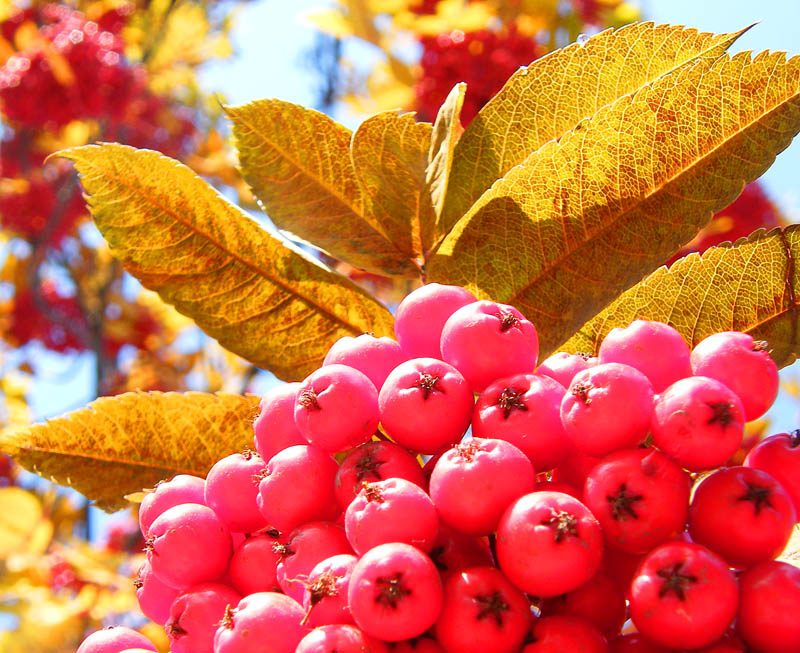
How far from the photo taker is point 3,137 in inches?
280

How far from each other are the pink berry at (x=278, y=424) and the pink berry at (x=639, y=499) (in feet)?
1.50

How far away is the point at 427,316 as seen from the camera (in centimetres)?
127

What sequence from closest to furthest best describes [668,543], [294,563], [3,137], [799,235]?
[668,543] → [294,563] → [799,235] → [3,137]

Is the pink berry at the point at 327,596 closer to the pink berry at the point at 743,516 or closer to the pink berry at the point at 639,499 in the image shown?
the pink berry at the point at 639,499

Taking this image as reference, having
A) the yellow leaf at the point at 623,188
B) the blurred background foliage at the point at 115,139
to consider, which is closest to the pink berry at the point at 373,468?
the yellow leaf at the point at 623,188

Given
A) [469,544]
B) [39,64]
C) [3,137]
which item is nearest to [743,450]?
[469,544]

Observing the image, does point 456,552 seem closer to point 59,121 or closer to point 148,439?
point 148,439

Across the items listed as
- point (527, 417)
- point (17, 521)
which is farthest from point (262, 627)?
point (17, 521)

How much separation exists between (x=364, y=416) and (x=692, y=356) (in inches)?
17.8

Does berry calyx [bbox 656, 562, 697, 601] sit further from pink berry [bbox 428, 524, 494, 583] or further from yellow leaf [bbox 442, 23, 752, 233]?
yellow leaf [bbox 442, 23, 752, 233]

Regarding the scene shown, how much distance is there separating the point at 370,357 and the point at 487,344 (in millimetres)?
190

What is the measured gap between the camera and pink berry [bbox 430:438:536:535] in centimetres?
98

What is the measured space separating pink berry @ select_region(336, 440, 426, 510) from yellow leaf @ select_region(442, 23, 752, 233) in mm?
645

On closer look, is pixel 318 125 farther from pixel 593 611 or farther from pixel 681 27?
pixel 593 611
